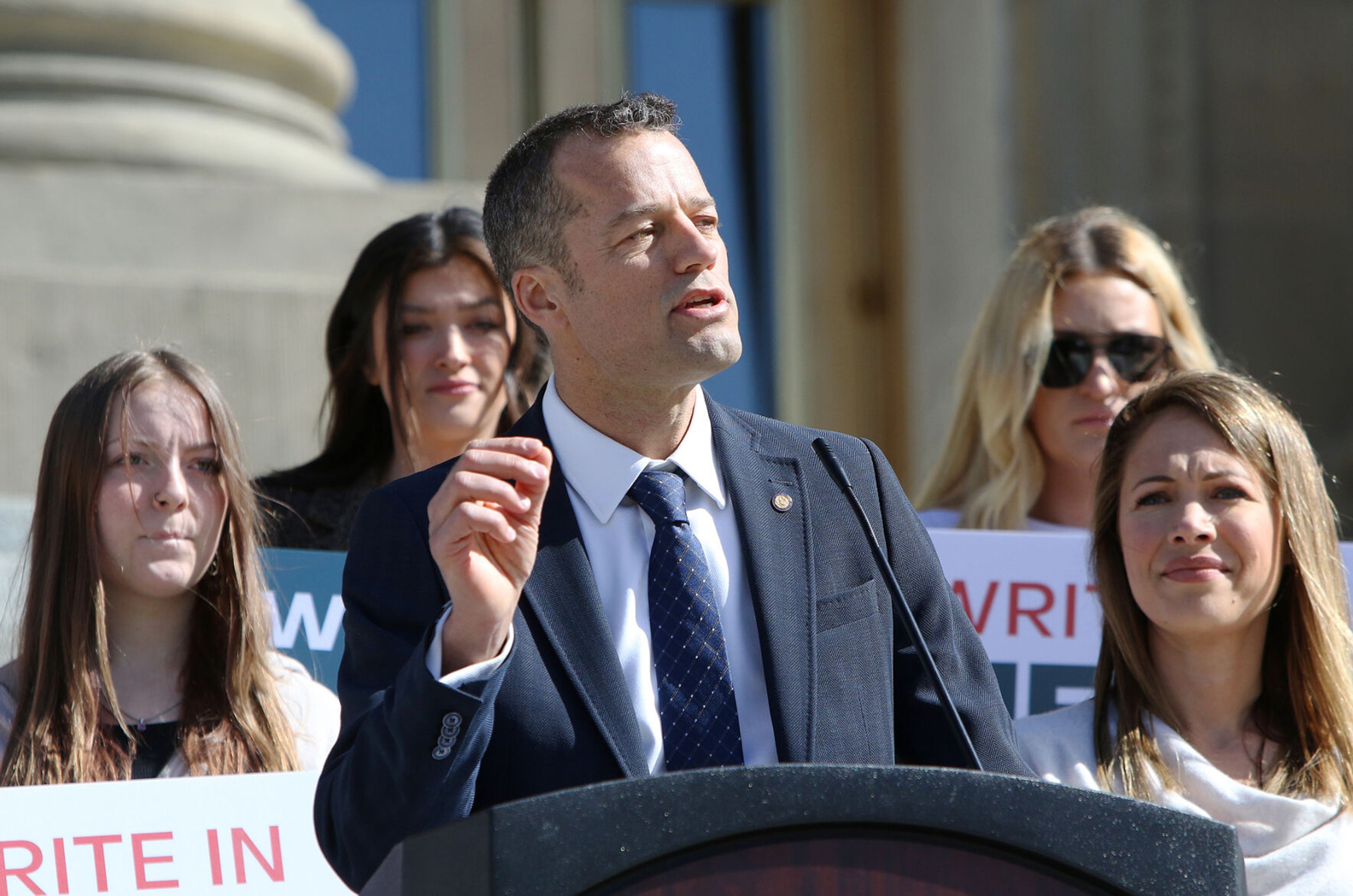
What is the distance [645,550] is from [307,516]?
69.0 inches

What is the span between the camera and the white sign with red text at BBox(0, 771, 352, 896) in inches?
105

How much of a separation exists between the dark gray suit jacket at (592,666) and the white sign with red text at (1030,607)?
129cm

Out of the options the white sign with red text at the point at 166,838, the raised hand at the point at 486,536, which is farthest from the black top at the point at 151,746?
the raised hand at the point at 486,536

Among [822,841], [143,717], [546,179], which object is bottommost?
[143,717]

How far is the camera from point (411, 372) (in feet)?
12.6

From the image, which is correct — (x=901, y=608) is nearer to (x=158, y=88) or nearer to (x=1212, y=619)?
(x=1212, y=619)

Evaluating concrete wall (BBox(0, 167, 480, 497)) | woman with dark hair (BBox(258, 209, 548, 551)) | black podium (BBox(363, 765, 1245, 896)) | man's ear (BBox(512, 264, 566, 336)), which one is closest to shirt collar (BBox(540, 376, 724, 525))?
man's ear (BBox(512, 264, 566, 336))

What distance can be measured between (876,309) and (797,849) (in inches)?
288

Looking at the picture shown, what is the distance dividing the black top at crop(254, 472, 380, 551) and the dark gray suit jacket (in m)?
A: 1.55

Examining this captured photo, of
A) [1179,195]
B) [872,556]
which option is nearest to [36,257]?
[872,556]

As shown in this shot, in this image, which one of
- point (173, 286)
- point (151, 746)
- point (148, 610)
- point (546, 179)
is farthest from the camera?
point (173, 286)

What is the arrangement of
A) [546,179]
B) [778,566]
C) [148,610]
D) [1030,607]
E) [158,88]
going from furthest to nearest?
1. [158,88]
2. [1030,607]
3. [148,610]
4. [546,179]
5. [778,566]

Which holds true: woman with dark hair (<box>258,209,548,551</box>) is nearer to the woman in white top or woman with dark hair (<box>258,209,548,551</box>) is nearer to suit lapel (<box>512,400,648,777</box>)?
the woman in white top

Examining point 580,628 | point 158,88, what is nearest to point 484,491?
point 580,628
